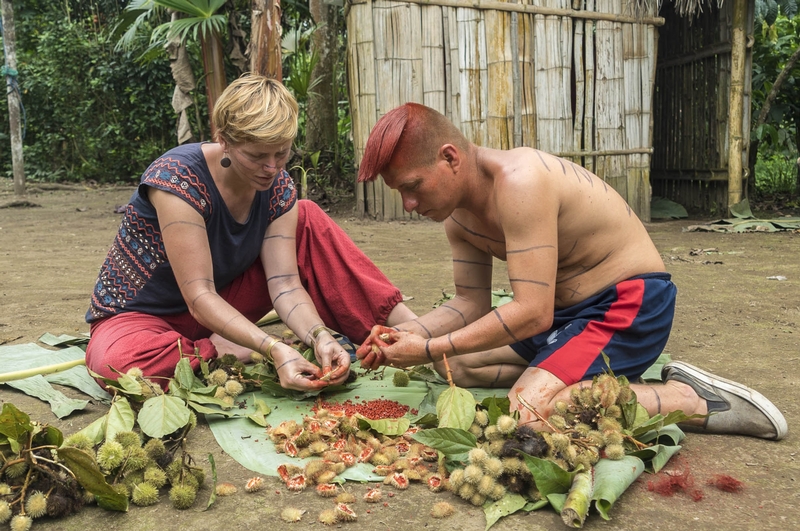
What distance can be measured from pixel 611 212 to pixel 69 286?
372cm

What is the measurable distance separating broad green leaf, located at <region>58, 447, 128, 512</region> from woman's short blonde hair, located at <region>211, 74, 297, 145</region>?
119cm

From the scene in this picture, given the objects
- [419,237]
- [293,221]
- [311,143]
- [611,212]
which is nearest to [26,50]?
[311,143]

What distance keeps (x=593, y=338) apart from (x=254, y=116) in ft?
4.49

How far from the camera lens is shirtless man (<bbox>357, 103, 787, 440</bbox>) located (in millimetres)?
2207

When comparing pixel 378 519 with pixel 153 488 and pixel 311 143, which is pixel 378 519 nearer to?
pixel 153 488

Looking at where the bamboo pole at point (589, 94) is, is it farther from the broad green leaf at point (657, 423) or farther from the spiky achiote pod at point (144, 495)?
the spiky achiote pod at point (144, 495)

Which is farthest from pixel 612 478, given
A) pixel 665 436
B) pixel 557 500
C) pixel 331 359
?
pixel 331 359

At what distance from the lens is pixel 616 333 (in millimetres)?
2350

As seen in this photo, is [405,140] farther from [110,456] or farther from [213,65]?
[213,65]

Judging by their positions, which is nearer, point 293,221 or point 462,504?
point 462,504

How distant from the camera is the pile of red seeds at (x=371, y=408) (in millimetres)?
2443

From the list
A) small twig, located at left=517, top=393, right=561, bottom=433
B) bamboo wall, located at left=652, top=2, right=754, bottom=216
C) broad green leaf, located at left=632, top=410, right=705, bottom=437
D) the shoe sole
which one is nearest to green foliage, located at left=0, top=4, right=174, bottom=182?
bamboo wall, located at left=652, top=2, right=754, bottom=216

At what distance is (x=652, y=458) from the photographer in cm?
202

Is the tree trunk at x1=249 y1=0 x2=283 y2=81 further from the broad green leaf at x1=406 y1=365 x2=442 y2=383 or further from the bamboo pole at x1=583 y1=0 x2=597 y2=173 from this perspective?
the broad green leaf at x1=406 y1=365 x2=442 y2=383
